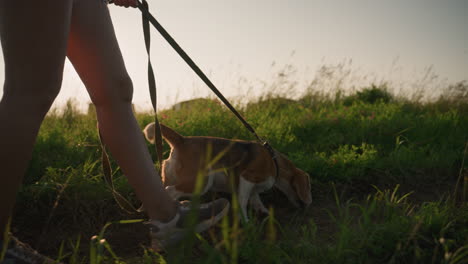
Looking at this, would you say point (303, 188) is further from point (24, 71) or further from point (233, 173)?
point (24, 71)

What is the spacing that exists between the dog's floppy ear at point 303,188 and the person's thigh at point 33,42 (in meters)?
2.05

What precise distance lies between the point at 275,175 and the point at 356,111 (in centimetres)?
336

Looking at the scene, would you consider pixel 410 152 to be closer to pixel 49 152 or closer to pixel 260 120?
pixel 260 120

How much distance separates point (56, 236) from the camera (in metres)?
2.46

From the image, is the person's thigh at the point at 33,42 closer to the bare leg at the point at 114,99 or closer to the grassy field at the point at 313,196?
the bare leg at the point at 114,99

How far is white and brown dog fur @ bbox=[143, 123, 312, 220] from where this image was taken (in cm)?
299

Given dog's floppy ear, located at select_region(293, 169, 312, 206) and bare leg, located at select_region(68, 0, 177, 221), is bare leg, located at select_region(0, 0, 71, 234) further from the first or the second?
dog's floppy ear, located at select_region(293, 169, 312, 206)

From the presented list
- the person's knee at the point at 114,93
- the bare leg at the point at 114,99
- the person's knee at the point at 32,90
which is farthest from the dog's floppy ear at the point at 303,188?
the person's knee at the point at 32,90

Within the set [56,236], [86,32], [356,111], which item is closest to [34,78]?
[86,32]

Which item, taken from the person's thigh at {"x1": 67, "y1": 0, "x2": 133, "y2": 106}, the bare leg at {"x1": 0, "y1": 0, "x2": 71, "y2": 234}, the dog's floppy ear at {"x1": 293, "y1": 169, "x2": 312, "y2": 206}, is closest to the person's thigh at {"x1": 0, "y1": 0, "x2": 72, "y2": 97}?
the bare leg at {"x1": 0, "y1": 0, "x2": 71, "y2": 234}

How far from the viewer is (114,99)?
1872mm

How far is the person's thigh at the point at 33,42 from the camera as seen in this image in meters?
1.37

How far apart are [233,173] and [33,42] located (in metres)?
1.86

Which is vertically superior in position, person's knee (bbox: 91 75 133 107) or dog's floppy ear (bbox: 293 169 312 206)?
person's knee (bbox: 91 75 133 107)
